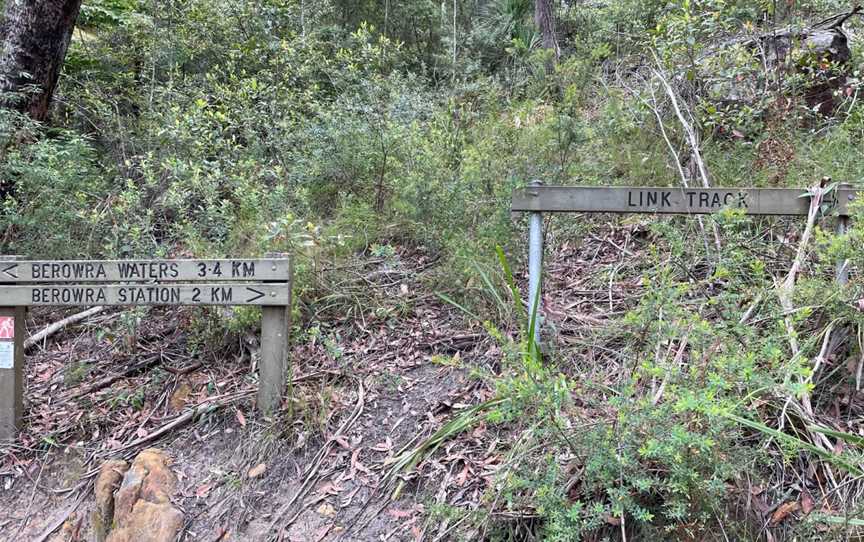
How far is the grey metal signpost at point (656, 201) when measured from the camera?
340cm

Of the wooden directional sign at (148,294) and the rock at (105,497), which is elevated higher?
the wooden directional sign at (148,294)

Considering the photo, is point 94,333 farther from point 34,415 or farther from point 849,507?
point 849,507

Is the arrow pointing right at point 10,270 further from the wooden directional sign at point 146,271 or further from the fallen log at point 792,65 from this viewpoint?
the fallen log at point 792,65

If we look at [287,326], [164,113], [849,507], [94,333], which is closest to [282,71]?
[164,113]

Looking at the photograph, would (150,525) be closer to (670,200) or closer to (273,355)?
(273,355)

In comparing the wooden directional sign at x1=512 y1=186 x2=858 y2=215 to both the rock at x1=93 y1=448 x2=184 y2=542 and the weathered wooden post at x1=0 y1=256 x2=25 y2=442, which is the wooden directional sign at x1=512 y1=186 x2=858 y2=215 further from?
the weathered wooden post at x1=0 y1=256 x2=25 y2=442

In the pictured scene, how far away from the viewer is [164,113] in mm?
6824

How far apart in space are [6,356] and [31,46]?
4.00 meters

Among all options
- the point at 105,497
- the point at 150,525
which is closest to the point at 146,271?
the point at 105,497

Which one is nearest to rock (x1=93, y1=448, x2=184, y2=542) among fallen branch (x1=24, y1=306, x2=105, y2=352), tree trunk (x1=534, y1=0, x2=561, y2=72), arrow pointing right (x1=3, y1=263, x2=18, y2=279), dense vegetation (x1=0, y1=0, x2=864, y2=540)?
arrow pointing right (x1=3, y1=263, x2=18, y2=279)

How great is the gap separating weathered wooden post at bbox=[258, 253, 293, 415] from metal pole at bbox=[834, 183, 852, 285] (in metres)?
3.16

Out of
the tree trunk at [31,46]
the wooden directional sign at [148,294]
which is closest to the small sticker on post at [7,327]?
the wooden directional sign at [148,294]

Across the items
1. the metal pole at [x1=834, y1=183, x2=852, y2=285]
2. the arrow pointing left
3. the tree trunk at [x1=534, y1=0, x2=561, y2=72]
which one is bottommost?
the arrow pointing left

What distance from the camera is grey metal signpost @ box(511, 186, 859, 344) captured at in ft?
11.2
